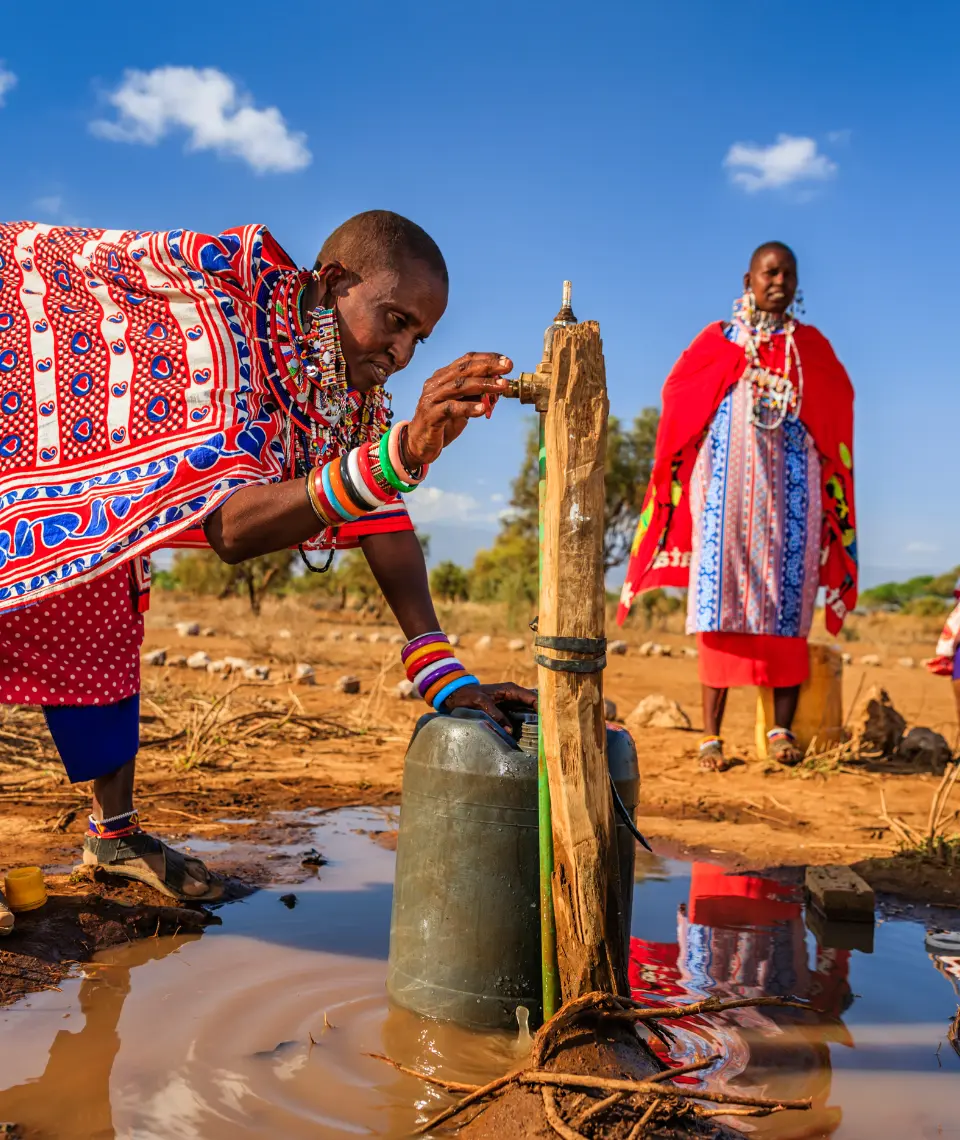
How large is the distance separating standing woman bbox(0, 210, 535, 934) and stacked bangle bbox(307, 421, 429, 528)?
12mm

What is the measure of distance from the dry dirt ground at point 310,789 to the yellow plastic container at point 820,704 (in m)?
0.30

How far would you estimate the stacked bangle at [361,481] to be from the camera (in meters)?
2.30

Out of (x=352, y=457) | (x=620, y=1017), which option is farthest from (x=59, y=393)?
(x=620, y=1017)

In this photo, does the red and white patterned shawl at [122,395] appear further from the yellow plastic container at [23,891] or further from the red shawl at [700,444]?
the red shawl at [700,444]

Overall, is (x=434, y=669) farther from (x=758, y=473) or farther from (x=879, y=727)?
(x=879, y=727)

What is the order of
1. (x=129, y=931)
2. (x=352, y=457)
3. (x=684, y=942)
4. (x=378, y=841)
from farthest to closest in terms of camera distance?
1. (x=378, y=841)
2. (x=684, y=942)
3. (x=129, y=931)
4. (x=352, y=457)

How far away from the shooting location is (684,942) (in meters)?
3.16

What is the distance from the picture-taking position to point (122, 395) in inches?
107

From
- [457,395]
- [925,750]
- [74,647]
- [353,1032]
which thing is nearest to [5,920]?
[74,647]

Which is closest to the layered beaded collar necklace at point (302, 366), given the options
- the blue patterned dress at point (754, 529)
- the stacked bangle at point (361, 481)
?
the stacked bangle at point (361, 481)

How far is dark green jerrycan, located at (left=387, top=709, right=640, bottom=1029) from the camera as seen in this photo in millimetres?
2389

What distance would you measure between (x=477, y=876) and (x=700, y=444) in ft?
13.5

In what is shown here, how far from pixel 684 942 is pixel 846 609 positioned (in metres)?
3.51

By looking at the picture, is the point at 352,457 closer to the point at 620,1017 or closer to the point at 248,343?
the point at 248,343
